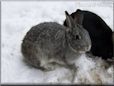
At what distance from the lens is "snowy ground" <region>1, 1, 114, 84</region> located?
13.9ft

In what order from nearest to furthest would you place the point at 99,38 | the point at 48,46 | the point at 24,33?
the point at 48,46 < the point at 99,38 < the point at 24,33

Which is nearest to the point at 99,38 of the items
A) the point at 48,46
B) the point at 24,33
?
the point at 48,46

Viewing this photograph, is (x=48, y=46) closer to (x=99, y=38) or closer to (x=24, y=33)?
(x=99, y=38)

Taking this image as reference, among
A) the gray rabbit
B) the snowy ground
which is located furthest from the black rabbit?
the gray rabbit

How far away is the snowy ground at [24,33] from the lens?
4.25m

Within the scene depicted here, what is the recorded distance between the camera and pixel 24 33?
16.5 feet

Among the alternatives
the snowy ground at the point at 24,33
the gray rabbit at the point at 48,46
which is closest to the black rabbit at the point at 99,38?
the snowy ground at the point at 24,33

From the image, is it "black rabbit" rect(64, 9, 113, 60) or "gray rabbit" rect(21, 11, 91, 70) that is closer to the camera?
"gray rabbit" rect(21, 11, 91, 70)

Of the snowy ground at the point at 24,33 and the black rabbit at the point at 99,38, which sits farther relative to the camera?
the black rabbit at the point at 99,38

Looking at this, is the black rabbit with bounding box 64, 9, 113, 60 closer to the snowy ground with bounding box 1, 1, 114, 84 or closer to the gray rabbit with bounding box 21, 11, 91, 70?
the snowy ground with bounding box 1, 1, 114, 84

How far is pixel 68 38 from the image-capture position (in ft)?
13.6

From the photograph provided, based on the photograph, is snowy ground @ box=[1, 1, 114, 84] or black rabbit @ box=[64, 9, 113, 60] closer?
snowy ground @ box=[1, 1, 114, 84]

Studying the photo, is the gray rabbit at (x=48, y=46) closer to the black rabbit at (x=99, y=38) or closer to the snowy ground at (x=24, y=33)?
the snowy ground at (x=24, y=33)

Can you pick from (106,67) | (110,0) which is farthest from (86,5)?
(106,67)
